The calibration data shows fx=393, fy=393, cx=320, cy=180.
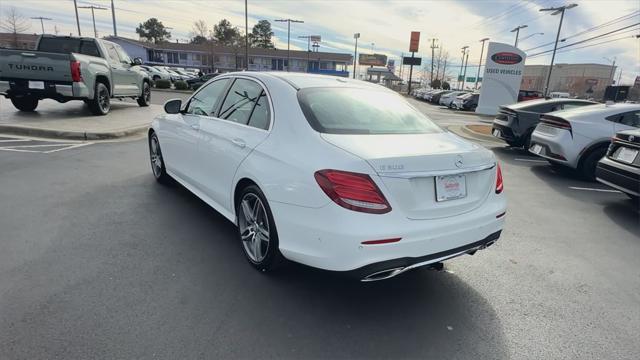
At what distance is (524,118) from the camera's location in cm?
980

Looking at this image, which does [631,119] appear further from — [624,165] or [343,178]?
[343,178]

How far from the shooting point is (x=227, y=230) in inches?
165

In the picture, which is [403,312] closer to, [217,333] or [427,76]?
[217,333]

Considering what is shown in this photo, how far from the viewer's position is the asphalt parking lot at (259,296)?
2.47 m

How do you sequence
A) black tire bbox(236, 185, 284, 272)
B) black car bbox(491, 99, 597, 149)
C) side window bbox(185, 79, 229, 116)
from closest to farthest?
black tire bbox(236, 185, 284, 272) → side window bbox(185, 79, 229, 116) → black car bbox(491, 99, 597, 149)

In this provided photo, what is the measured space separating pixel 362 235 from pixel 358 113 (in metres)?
1.29

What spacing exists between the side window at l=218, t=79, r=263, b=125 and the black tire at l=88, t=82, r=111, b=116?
8.46m

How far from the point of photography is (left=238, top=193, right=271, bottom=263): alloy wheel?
3221 mm

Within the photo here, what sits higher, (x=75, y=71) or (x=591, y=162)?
(x=75, y=71)

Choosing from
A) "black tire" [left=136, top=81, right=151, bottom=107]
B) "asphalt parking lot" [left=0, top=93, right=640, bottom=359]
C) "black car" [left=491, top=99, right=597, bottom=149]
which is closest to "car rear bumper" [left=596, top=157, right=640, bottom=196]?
"asphalt parking lot" [left=0, top=93, right=640, bottom=359]

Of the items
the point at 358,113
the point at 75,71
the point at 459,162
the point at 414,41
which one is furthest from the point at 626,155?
the point at 414,41

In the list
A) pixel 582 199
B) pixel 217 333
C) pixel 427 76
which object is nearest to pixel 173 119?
pixel 217 333

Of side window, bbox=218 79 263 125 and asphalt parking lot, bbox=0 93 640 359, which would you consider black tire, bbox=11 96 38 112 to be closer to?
asphalt parking lot, bbox=0 93 640 359

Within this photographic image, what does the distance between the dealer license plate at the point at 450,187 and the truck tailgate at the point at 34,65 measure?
10.00 meters
